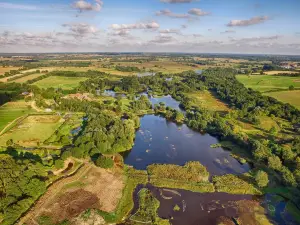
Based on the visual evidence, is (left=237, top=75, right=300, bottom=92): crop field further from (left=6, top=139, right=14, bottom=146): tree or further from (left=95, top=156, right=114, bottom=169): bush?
(left=6, top=139, right=14, bottom=146): tree

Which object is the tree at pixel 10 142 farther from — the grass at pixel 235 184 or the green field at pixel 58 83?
the green field at pixel 58 83

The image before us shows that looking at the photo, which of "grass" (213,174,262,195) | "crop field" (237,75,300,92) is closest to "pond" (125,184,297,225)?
"grass" (213,174,262,195)

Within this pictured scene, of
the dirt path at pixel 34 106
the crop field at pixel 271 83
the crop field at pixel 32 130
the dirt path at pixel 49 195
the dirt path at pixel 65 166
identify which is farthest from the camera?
the crop field at pixel 271 83

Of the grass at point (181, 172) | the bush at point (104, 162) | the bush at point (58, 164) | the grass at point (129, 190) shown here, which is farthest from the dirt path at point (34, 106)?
the grass at point (181, 172)

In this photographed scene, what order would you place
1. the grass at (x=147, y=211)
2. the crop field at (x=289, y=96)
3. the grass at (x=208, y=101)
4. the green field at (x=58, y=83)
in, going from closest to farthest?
the grass at (x=147, y=211) → the crop field at (x=289, y=96) → the grass at (x=208, y=101) → the green field at (x=58, y=83)

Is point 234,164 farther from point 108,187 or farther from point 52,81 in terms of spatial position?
point 52,81

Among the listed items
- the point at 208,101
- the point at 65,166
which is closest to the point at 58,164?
the point at 65,166

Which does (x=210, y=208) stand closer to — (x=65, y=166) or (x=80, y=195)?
(x=80, y=195)
